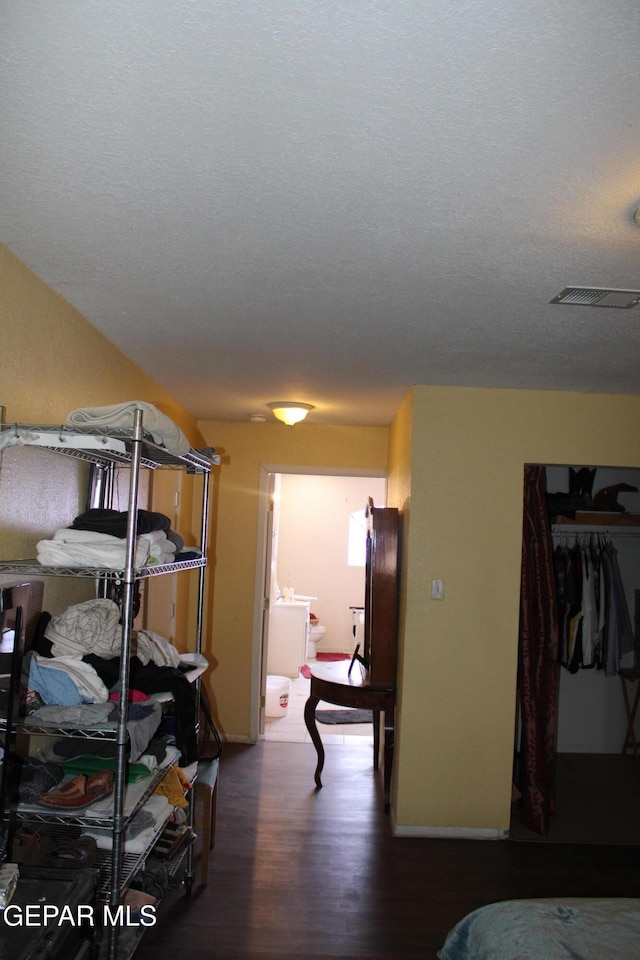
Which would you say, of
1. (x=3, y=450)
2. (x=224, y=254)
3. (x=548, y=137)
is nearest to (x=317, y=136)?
(x=548, y=137)

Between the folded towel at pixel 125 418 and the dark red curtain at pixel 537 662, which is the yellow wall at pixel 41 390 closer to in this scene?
the folded towel at pixel 125 418

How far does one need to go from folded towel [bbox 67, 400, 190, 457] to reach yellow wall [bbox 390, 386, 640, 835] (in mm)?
1934

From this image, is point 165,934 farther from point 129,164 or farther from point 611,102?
point 611,102

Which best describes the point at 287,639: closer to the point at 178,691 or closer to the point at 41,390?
the point at 178,691

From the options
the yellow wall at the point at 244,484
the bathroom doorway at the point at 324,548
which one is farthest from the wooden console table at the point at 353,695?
the bathroom doorway at the point at 324,548

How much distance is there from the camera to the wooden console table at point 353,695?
4.25 meters

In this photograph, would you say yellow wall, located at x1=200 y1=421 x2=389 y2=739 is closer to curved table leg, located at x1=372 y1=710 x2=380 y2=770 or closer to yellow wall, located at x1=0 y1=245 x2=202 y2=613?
curved table leg, located at x1=372 y1=710 x2=380 y2=770

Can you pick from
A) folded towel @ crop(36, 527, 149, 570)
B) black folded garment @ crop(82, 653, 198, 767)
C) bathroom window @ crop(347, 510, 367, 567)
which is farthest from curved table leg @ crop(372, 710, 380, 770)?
bathroom window @ crop(347, 510, 367, 567)

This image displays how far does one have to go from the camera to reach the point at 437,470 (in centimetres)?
404

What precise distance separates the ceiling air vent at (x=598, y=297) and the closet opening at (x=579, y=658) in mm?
1686

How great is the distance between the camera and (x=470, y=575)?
13.2 feet

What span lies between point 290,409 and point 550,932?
325 cm

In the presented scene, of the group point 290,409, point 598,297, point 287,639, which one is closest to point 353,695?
point 290,409

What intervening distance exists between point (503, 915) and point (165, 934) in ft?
4.66
